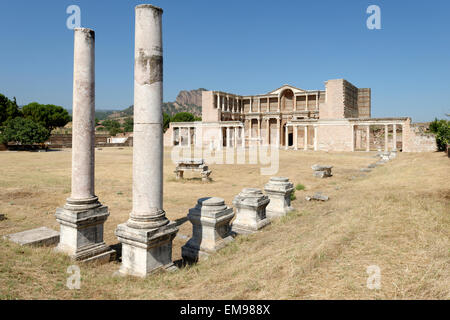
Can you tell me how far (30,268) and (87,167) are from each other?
2.00 m

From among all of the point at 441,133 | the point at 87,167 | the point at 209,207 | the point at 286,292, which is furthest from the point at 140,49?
the point at 441,133

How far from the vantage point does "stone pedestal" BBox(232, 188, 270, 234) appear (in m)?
7.13

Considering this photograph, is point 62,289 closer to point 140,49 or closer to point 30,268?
point 30,268

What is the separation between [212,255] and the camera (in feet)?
18.5

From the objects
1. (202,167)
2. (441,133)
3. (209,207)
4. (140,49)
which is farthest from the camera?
(441,133)

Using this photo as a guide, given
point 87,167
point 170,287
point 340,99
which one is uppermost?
point 340,99

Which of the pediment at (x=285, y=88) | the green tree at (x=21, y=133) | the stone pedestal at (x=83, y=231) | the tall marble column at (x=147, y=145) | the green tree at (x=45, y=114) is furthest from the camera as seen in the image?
the green tree at (x=45, y=114)

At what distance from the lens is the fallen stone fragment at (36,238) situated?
5875 mm

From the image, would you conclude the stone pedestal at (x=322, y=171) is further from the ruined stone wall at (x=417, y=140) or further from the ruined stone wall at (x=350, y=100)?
the ruined stone wall at (x=350, y=100)

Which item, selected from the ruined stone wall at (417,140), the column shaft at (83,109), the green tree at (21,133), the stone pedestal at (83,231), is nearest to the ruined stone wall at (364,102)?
the ruined stone wall at (417,140)

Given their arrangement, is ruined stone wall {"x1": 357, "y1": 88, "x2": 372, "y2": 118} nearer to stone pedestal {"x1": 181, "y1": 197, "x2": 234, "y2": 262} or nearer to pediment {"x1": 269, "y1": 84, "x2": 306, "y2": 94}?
pediment {"x1": 269, "y1": 84, "x2": 306, "y2": 94}

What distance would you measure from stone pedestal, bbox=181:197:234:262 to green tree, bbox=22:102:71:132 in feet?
196

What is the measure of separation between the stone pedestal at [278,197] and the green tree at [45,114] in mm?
58487

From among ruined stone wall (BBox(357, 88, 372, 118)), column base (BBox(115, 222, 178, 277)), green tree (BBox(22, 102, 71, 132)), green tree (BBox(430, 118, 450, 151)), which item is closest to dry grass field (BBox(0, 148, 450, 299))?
column base (BBox(115, 222, 178, 277))
